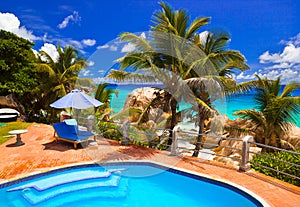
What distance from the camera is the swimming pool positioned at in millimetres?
6426

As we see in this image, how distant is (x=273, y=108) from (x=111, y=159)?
759 centimetres

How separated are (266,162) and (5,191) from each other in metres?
8.47

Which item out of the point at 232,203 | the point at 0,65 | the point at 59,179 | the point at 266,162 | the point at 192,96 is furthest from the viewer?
the point at 0,65

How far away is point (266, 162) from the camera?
315 inches

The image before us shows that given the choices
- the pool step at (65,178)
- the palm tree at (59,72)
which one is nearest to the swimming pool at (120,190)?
the pool step at (65,178)

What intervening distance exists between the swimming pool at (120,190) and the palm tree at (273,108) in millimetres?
5200

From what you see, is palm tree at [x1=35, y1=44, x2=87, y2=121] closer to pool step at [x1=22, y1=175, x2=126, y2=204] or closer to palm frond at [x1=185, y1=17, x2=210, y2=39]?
palm frond at [x1=185, y1=17, x2=210, y2=39]

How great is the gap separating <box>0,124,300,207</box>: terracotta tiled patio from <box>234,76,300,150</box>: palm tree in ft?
13.1

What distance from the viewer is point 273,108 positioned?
10398mm

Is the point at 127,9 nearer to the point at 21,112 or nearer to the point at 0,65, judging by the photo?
the point at 0,65

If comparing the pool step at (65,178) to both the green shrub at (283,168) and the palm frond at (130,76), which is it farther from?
the green shrub at (283,168)

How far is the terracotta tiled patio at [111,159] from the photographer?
251 inches

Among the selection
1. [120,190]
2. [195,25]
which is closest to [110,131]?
[120,190]

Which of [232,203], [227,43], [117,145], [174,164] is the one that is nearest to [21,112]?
[117,145]
